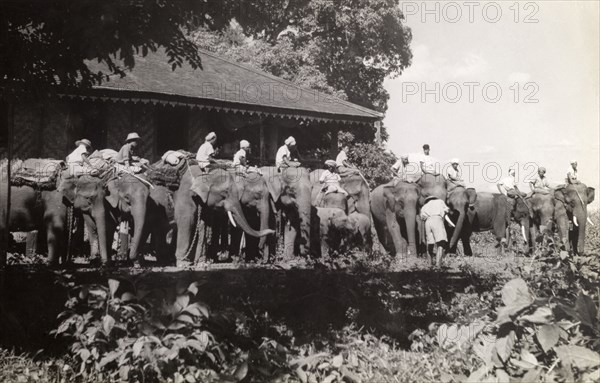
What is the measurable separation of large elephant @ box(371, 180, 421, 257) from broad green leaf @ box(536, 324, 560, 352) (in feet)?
26.7

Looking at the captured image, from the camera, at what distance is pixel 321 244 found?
38.3 ft

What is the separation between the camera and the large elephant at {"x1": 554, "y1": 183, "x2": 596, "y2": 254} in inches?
545

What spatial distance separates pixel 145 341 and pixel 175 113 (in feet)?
46.9

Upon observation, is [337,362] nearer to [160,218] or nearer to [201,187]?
[201,187]

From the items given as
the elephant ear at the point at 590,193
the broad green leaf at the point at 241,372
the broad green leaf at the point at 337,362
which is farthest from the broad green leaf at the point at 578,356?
the elephant ear at the point at 590,193

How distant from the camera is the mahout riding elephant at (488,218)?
49.4 feet

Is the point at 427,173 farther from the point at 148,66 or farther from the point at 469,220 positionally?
the point at 148,66

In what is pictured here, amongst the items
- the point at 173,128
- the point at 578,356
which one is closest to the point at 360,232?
the point at 578,356

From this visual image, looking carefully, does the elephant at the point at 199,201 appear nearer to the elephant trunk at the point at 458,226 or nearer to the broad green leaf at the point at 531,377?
the elephant trunk at the point at 458,226

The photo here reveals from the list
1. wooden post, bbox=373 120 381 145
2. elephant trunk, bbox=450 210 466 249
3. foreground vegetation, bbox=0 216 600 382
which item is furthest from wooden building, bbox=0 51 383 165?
foreground vegetation, bbox=0 216 600 382

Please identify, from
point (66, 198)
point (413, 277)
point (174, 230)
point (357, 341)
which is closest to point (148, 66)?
point (174, 230)

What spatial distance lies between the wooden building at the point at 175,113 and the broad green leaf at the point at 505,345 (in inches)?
488

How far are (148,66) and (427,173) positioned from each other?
32.5 feet

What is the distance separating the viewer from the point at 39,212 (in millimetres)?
10578
